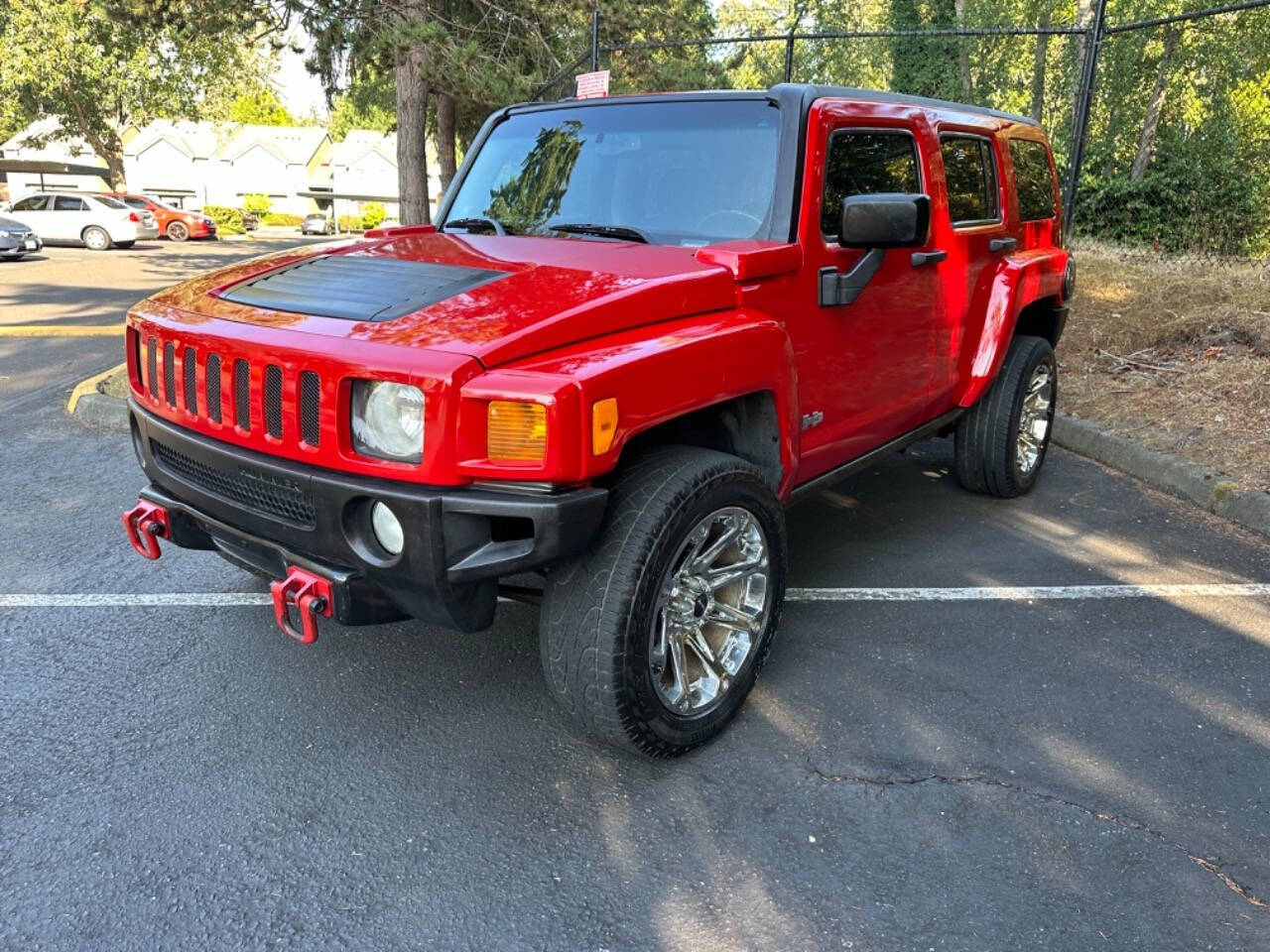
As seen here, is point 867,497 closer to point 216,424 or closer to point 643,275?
point 643,275

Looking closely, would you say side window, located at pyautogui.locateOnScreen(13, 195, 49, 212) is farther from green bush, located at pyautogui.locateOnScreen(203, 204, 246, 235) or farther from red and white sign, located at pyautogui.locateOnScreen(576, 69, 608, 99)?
red and white sign, located at pyautogui.locateOnScreen(576, 69, 608, 99)

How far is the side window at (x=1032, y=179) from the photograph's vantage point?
504cm

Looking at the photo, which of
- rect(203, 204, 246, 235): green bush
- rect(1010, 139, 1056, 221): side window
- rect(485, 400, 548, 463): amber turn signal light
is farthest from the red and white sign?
rect(203, 204, 246, 235): green bush

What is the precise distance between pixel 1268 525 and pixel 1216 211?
15.4 m

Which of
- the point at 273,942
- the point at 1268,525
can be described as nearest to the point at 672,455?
the point at 273,942

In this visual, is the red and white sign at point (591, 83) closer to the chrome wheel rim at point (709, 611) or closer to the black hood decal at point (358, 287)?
the black hood decal at point (358, 287)

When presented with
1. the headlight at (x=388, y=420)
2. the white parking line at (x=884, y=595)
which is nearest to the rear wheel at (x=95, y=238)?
the white parking line at (x=884, y=595)

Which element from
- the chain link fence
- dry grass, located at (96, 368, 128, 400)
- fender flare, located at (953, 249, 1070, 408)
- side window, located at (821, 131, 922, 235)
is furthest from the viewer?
the chain link fence

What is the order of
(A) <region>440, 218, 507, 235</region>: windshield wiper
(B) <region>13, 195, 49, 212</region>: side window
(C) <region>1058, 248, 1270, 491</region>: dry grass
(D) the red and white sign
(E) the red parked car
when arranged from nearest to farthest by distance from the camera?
(A) <region>440, 218, 507, 235</region>: windshield wiper
(C) <region>1058, 248, 1270, 491</region>: dry grass
(D) the red and white sign
(B) <region>13, 195, 49, 212</region>: side window
(E) the red parked car

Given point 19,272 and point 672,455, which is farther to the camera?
point 19,272

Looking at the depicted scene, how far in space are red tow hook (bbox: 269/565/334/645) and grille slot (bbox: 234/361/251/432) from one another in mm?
453

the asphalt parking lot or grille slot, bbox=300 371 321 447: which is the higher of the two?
grille slot, bbox=300 371 321 447

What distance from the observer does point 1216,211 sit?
57.4ft

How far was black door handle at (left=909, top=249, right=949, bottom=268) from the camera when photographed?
391 cm
